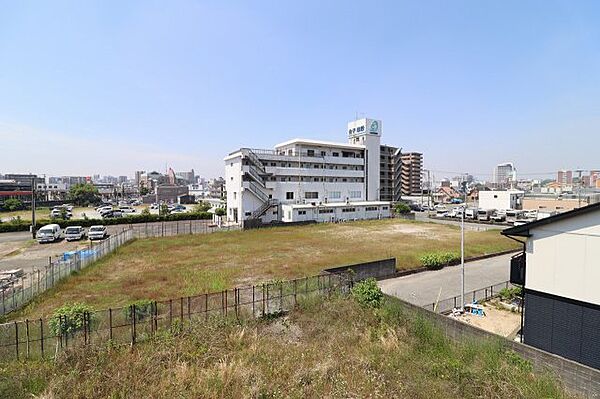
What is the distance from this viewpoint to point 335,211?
152ft

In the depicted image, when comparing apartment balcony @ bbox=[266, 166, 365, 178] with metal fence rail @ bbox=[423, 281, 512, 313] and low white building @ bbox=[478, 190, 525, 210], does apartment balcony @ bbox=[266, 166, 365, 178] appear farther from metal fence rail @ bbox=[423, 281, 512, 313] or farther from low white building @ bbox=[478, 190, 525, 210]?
metal fence rail @ bbox=[423, 281, 512, 313]

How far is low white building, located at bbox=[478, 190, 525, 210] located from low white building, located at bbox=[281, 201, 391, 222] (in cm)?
2547

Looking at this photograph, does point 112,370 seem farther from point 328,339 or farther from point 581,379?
point 581,379

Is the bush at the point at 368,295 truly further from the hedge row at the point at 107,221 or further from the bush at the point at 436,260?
the hedge row at the point at 107,221

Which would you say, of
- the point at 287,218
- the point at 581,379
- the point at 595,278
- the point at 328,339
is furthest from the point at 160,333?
the point at 287,218

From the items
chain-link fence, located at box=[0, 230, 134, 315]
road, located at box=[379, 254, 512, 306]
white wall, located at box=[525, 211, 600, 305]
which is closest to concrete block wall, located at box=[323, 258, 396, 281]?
road, located at box=[379, 254, 512, 306]

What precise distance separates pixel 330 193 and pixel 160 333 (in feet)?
135

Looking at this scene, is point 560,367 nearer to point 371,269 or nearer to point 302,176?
point 371,269

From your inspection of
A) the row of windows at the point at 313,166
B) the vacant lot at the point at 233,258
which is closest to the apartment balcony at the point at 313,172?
the row of windows at the point at 313,166

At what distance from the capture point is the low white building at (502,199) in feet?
193

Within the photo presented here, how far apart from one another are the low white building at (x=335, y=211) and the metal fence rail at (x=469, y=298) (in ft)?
92.5

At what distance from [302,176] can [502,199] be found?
42.0m

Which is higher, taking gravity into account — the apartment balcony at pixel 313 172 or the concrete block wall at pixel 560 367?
the apartment balcony at pixel 313 172

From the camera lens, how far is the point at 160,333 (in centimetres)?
1010
